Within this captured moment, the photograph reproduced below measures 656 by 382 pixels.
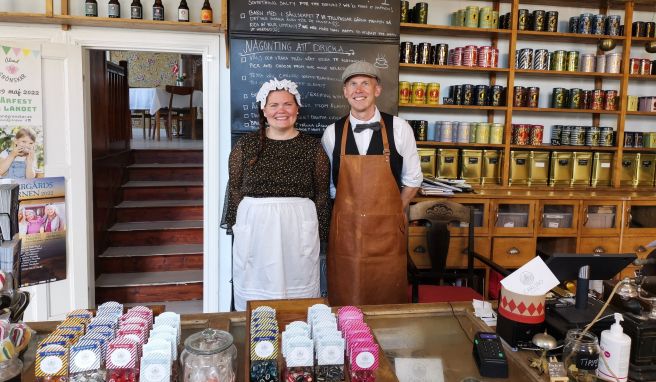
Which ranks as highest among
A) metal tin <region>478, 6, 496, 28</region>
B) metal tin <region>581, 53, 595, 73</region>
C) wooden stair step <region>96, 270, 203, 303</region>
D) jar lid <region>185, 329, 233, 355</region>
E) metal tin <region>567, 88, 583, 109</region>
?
metal tin <region>478, 6, 496, 28</region>

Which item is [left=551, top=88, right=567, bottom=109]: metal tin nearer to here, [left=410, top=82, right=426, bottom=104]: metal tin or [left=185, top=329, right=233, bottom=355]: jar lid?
[left=410, top=82, right=426, bottom=104]: metal tin

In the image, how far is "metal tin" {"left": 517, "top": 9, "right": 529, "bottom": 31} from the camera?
374 cm

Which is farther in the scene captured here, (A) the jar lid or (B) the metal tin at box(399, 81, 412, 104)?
(B) the metal tin at box(399, 81, 412, 104)

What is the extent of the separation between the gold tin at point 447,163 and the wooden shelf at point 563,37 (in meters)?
0.99

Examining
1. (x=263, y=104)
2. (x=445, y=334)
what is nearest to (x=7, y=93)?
(x=263, y=104)

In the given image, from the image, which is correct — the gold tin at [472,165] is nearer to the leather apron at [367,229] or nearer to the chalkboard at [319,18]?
the chalkboard at [319,18]

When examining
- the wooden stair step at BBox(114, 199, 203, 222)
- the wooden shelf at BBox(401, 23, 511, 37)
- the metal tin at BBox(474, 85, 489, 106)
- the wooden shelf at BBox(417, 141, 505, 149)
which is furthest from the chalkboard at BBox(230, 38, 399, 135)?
the wooden stair step at BBox(114, 199, 203, 222)

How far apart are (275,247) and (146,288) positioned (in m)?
2.18

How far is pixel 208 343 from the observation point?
118 cm

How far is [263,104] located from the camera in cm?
248

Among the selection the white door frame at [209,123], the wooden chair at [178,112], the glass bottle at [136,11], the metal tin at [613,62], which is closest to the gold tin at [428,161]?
the white door frame at [209,123]

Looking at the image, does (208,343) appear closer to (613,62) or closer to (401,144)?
(401,144)

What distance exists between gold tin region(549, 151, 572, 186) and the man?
1.69 metres

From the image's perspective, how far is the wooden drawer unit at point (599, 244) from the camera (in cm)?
358
